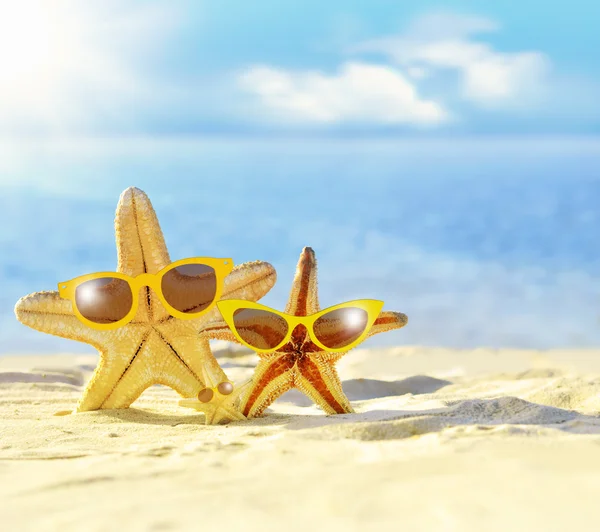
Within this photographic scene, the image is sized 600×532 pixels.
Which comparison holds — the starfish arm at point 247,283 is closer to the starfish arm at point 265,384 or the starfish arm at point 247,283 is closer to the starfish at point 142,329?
the starfish at point 142,329

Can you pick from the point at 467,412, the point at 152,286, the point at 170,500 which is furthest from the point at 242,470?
the point at 152,286

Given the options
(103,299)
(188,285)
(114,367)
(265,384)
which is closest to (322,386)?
(265,384)

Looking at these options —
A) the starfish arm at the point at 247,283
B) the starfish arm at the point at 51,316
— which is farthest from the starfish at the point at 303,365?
the starfish arm at the point at 51,316

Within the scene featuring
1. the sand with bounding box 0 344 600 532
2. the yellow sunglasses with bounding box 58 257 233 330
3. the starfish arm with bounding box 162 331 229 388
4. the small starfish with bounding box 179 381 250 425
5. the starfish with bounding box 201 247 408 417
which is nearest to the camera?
the sand with bounding box 0 344 600 532

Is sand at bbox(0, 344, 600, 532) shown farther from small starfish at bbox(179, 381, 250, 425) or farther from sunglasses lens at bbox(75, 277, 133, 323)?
sunglasses lens at bbox(75, 277, 133, 323)

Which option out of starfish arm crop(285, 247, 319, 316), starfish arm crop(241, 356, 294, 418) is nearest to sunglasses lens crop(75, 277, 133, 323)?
starfish arm crop(241, 356, 294, 418)

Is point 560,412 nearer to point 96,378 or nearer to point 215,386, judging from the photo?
point 215,386
